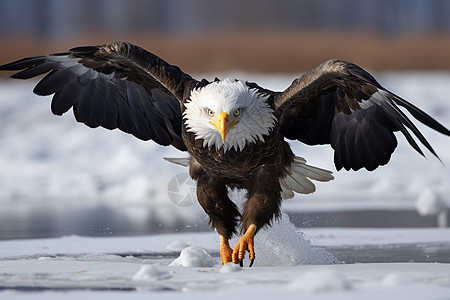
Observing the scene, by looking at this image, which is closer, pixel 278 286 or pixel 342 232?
pixel 278 286

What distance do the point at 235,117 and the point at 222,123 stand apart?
0.59 ft

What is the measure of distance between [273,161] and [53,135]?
23.7 ft

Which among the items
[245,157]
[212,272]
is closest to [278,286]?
A: [212,272]

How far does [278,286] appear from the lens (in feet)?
11.5

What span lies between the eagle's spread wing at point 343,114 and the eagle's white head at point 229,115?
0.22m

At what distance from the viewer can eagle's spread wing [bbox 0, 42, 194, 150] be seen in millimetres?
5711

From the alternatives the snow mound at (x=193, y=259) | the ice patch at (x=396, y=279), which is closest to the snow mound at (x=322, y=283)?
the ice patch at (x=396, y=279)

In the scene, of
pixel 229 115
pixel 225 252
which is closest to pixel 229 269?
pixel 229 115

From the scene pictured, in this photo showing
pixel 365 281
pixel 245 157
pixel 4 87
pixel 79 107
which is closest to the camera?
pixel 365 281

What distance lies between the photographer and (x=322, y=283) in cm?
330

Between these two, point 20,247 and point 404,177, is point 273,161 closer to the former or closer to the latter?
point 20,247

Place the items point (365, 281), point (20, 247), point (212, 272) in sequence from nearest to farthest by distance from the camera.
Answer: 1. point (365, 281)
2. point (212, 272)
3. point (20, 247)

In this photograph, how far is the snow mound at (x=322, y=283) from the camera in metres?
3.29

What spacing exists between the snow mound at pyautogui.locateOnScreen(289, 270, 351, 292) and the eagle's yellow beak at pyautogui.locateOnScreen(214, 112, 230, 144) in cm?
138
